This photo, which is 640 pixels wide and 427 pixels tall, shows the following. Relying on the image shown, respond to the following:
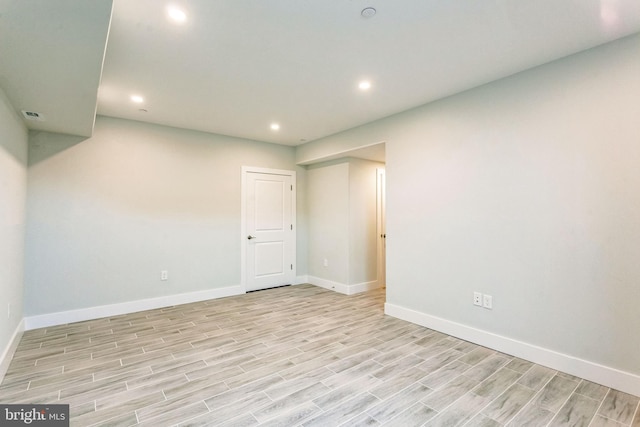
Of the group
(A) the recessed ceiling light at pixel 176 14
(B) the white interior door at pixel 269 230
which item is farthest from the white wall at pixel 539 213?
(A) the recessed ceiling light at pixel 176 14

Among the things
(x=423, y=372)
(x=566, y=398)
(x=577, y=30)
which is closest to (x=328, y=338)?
(x=423, y=372)

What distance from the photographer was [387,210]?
3.86 m

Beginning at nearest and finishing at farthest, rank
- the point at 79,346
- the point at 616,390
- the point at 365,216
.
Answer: the point at 616,390, the point at 79,346, the point at 365,216

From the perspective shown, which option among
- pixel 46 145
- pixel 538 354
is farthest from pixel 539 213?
pixel 46 145

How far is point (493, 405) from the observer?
78.1 inches

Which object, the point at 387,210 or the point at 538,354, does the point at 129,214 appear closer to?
the point at 387,210

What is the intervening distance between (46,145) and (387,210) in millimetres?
4168

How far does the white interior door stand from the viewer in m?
5.04

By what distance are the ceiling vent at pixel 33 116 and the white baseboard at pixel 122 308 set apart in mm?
2193

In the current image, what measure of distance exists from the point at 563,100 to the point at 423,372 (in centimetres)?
252

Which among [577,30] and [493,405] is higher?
[577,30]

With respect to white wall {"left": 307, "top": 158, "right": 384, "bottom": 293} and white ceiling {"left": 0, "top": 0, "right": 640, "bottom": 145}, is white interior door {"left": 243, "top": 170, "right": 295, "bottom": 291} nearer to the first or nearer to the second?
white wall {"left": 307, "top": 158, "right": 384, "bottom": 293}

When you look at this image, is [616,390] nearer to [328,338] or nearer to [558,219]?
[558,219]

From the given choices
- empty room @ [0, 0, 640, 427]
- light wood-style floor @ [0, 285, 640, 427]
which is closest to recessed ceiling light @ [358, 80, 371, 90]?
empty room @ [0, 0, 640, 427]
